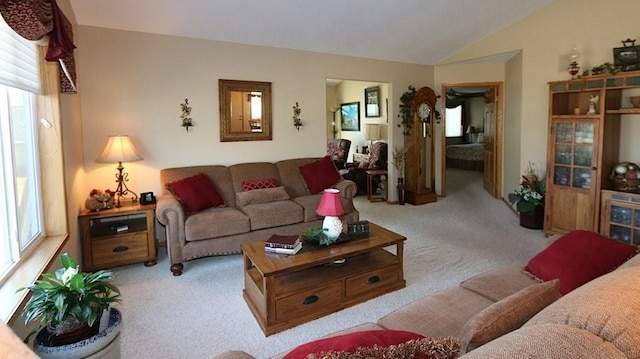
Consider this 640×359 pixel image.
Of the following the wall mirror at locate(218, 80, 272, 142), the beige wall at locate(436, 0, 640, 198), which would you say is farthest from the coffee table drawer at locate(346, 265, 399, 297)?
the beige wall at locate(436, 0, 640, 198)

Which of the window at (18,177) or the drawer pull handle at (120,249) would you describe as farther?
the drawer pull handle at (120,249)

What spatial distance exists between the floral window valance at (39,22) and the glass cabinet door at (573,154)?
4868 millimetres

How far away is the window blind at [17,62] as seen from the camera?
2047 mm

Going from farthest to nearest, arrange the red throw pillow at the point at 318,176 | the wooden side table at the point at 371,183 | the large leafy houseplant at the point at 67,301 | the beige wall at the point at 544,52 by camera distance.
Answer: the wooden side table at the point at 371,183
the red throw pillow at the point at 318,176
the beige wall at the point at 544,52
the large leafy houseplant at the point at 67,301

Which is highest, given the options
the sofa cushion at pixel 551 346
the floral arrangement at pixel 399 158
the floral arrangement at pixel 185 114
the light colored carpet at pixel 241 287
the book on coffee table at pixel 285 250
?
the floral arrangement at pixel 185 114

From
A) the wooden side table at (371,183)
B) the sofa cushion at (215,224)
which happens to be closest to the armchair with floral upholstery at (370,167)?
the wooden side table at (371,183)

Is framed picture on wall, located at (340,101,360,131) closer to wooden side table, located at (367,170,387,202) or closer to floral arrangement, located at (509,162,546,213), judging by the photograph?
wooden side table, located at (367,170,387,202)

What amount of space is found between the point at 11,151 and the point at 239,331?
183 centimetres

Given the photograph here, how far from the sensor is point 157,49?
421cm

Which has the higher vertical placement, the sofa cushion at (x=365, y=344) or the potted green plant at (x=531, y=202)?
the sofa cushion at (x=365, y=344)

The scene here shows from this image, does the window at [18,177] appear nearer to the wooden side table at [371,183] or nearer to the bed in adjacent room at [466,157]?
the wooden side table at [371,183]

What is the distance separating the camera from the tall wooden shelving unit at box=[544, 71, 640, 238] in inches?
158

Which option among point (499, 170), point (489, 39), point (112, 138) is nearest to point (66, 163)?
point (112, 138)

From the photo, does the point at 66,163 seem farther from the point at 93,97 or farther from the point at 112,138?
the point at 93,97
